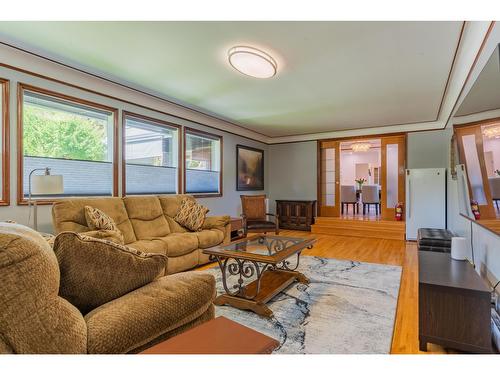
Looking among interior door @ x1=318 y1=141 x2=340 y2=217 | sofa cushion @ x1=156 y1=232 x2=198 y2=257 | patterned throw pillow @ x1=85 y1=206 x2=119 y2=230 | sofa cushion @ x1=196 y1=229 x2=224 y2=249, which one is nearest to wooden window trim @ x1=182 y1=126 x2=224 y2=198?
sofa cushion @ x1=196 y1=229 x2=224 y2=249

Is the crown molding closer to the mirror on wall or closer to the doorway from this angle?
the mirror on wall

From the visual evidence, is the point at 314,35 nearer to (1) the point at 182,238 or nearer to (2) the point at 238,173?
(1) the point at 182,238

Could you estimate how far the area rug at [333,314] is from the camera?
1916 millimetres

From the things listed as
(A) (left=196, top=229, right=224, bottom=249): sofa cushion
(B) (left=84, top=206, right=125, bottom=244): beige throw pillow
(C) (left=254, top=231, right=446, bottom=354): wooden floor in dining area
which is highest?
(B) (left=84, top=206, right=125, bottom=244): beige throw pillow

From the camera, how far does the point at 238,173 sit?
20.9 feet

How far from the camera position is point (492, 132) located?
2.21 meters

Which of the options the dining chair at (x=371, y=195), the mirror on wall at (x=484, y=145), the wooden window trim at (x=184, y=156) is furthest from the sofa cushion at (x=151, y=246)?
the dining chair at (x=371, y=195)

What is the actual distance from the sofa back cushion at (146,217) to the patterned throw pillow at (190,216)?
0.74ft

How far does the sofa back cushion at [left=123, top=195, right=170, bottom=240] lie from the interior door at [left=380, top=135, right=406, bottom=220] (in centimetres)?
526

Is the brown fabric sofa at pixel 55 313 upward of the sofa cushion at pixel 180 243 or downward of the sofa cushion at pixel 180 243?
upward

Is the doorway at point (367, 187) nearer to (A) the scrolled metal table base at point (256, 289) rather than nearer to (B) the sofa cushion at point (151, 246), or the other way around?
(A) the scrolled metal table base at point (256, 289)

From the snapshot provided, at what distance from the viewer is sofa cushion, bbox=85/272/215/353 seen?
94 centimetres
